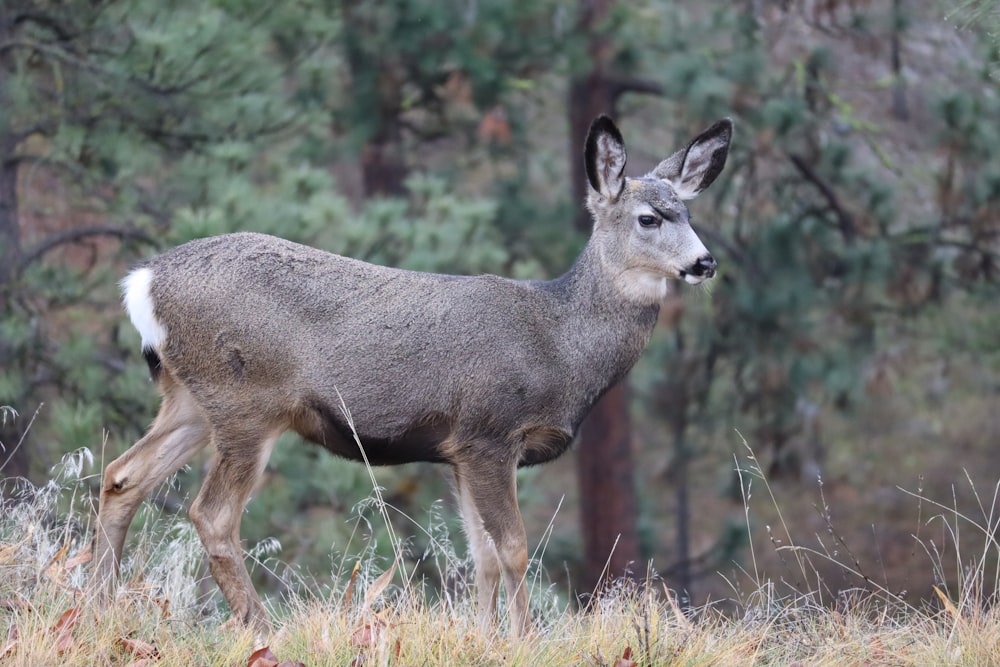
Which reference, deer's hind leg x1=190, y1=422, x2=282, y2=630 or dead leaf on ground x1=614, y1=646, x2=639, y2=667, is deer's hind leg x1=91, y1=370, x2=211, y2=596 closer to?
deer's hind leg x1=190, y1=422, x2=282, y2=630

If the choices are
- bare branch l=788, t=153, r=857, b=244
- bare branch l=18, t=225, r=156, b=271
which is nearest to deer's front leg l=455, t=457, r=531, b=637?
bare branch l=18, t=225, r=156, b=271

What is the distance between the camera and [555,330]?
5.84 metres

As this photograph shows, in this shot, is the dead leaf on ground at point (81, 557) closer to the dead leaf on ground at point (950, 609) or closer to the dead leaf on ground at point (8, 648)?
the dead leaf on ground at point (8, 648)

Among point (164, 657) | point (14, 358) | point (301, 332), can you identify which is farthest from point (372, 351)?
point (14, 358)

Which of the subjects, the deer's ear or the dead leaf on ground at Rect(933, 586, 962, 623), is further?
the deer's ear

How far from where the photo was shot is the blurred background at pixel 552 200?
9.97 metres

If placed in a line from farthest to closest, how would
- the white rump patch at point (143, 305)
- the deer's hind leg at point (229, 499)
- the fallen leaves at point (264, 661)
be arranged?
the white rump patch at point (143, 305)
the deer's hind leg at point (229, 499)
the fallen leaves at point (264, 661)

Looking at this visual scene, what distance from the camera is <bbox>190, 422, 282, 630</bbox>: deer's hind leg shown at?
5367 millimetres

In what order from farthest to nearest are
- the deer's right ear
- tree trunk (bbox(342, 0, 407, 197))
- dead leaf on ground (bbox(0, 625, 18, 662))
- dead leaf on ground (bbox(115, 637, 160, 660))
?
1. tree trunk (bbox(342, 0, 407, 197))
2. the deer's right ear
3. dead leaf on ground (bbox(115, 637, 160, 660))
4. dead leaf on ground (bbox(0, 625, 18, 662))

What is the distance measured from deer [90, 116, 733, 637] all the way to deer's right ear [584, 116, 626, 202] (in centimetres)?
53

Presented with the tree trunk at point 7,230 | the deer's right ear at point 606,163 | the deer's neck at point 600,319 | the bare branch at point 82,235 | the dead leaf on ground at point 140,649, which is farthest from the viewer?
the bare branch at point 82,235

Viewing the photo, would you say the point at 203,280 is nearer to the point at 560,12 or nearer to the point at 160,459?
the point at 160,459

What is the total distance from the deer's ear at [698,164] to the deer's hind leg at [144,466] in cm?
241

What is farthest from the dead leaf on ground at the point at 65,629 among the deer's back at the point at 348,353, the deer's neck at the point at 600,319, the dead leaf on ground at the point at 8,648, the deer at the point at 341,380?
the deer's neck at the point at 600,319
